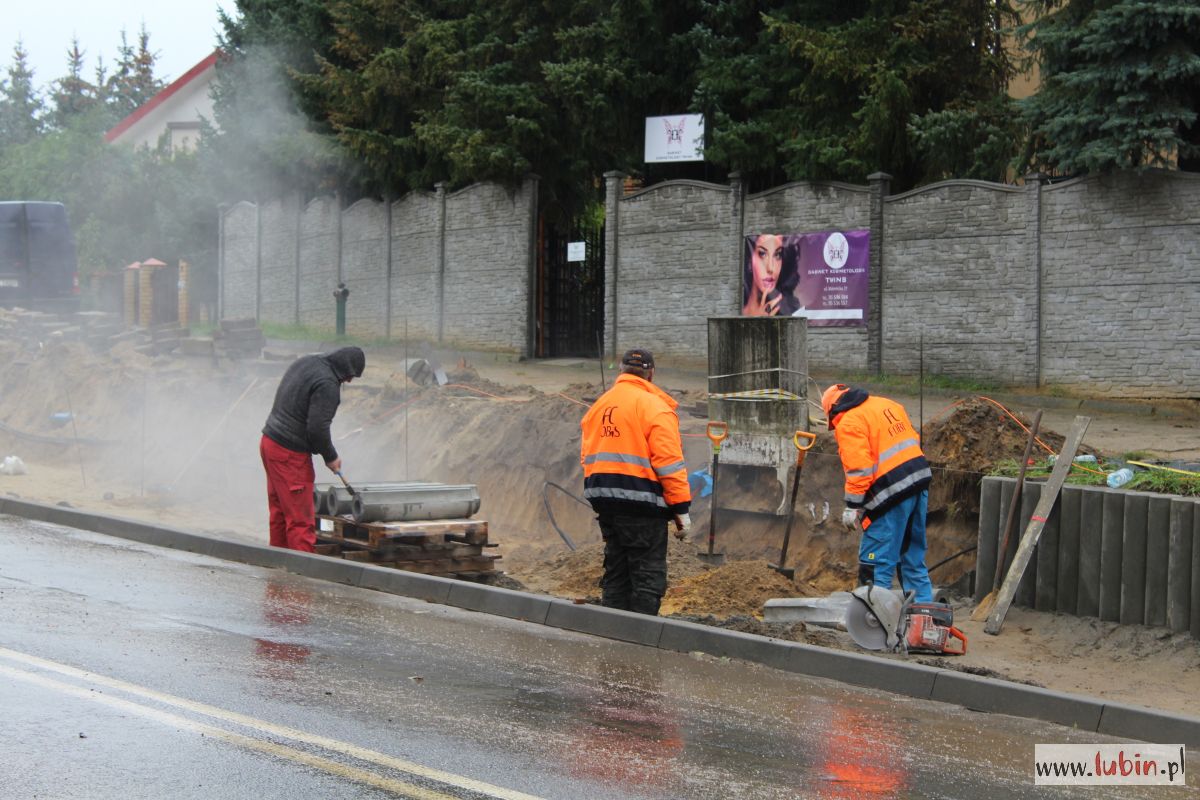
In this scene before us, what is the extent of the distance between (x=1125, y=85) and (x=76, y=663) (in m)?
14.6

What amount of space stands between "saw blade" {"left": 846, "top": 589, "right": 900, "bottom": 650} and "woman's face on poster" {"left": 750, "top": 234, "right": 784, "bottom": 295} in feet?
44.4

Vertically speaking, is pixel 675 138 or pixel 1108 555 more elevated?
pixel 675 138

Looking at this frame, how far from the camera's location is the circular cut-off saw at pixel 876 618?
8328 mm

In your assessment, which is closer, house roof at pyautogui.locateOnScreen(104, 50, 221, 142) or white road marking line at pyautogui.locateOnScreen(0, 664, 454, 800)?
→ white road marking line at pyautogui.locateOnScreen(0, 664, 454, 800)

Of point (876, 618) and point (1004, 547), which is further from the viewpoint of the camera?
point (1004, 547)

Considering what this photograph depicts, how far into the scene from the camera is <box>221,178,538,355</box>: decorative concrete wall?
26.2m

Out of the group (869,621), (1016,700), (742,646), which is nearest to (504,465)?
(742,646)

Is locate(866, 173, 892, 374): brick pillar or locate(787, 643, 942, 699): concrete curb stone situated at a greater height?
locate(866, 173, 892, 374): brick pillar

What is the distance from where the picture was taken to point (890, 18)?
21.2m

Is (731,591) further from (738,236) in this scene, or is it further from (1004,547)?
(738,236)

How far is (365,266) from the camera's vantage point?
98.7ft

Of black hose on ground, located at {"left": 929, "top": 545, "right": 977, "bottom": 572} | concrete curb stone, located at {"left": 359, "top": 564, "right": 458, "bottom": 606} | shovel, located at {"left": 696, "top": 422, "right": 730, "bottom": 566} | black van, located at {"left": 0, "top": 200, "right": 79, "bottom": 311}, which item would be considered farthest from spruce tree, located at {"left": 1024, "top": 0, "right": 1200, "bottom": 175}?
black van, located at {"left": 0, "top": 200, "right": 79, "bottom": 311}

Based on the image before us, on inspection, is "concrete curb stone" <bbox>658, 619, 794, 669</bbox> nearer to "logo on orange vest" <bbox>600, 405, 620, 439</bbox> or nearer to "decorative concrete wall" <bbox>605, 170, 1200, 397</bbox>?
"logo on orange vest" <bbox>600, 405, 620, 439</bbox>

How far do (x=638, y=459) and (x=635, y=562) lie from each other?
2.43 feet
